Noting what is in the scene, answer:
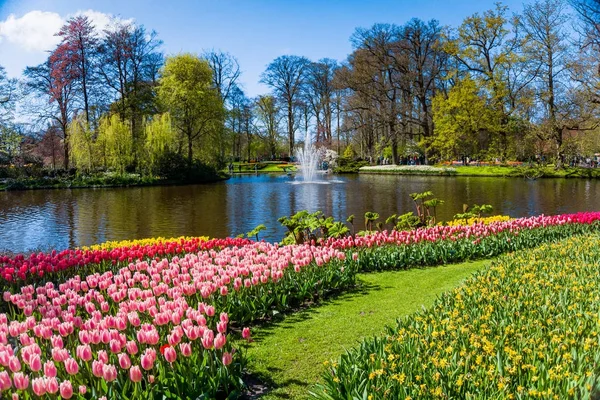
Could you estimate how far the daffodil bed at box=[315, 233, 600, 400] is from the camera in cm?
263

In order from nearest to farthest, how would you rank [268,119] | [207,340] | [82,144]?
[207,340]
[82,144]
[268,119]

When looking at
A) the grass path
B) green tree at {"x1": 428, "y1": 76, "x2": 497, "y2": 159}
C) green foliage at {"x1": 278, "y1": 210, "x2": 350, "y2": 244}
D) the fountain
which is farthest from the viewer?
the fountain

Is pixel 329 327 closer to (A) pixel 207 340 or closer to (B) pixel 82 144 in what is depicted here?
(A) pixel 207 340

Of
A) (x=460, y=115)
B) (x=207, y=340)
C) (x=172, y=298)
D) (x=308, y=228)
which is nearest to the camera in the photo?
(x=207, y=340)

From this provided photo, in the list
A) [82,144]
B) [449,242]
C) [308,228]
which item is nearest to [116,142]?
[82,144]

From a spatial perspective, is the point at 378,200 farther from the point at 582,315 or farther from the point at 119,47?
the point at 119,47

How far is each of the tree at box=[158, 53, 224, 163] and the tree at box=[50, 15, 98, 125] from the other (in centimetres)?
554

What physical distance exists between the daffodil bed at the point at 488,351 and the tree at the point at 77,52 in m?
36.8

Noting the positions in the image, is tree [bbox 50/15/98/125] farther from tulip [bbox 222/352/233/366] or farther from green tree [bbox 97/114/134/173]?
tulip [bbox 222/352/233/366]

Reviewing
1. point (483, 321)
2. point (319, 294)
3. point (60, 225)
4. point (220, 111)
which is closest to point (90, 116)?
point (220, 111)

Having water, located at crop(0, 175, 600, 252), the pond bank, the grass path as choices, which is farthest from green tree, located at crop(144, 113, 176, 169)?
the grass path

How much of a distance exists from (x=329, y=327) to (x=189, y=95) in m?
34.9

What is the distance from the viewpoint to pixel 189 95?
3734 centimetres

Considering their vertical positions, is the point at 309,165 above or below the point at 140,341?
above
